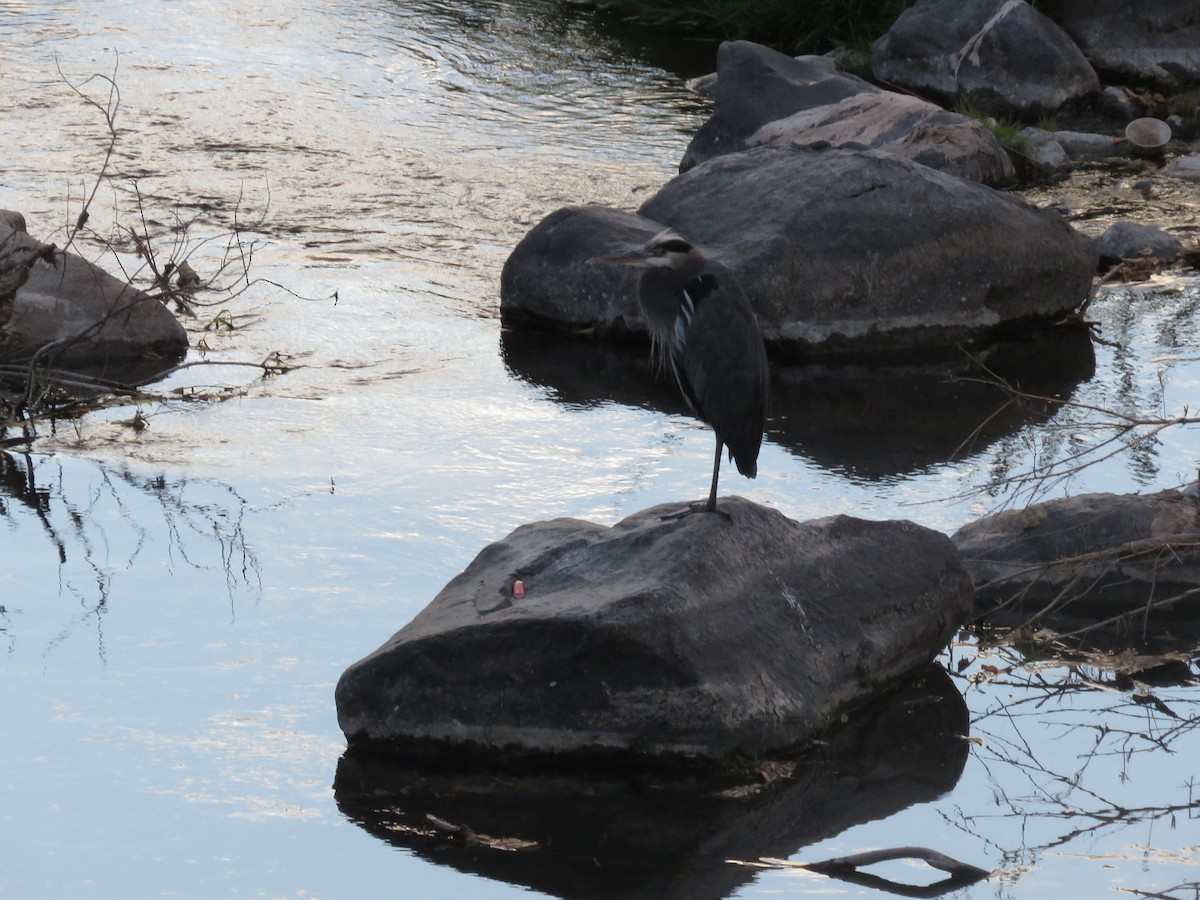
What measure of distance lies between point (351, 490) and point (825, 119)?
5.50 metres

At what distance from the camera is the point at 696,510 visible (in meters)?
4.81

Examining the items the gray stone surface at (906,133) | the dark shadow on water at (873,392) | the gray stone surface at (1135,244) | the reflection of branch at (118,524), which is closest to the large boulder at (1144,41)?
the gray stone surface at (906,133)

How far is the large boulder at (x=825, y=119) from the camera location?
32.6 feet

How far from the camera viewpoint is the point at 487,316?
8.05m

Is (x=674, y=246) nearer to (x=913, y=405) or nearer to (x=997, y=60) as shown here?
(x=913, y=405)

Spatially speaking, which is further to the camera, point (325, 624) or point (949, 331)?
point (949, 331)

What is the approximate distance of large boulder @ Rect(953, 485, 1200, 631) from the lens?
5176mm

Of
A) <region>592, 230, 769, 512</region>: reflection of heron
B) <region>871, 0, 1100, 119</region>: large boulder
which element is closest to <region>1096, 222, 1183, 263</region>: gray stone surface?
<region>871, 0, 1100, 119</region>: large boulder

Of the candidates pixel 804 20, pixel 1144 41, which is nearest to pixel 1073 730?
pixel 1144 41

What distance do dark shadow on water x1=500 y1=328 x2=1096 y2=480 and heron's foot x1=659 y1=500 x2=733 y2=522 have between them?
1.56 m

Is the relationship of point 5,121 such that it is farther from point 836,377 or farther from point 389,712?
point 389,712

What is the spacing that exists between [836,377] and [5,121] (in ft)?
22.2

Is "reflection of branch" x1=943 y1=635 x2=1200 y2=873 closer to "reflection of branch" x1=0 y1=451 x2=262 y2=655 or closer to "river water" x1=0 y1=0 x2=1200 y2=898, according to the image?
"river water" x1=0 y1=0 x2=1200 y2=898

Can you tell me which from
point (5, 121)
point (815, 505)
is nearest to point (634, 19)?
point (5, 121)
